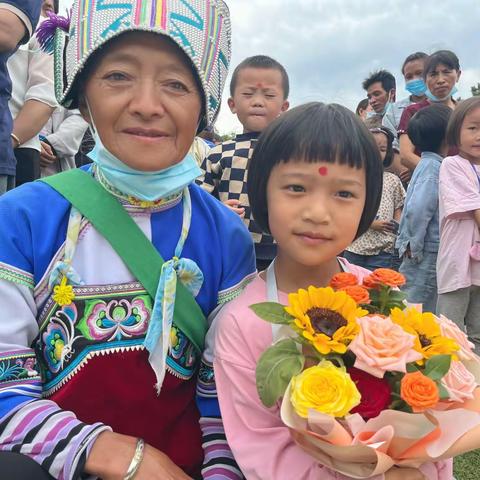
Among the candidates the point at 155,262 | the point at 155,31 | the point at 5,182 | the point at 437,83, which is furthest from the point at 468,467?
the point at 437,83

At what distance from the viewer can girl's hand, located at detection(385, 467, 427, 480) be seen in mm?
1345

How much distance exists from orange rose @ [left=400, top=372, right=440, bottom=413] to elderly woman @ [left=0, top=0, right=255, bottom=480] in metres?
0.72

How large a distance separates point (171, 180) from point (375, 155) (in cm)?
73

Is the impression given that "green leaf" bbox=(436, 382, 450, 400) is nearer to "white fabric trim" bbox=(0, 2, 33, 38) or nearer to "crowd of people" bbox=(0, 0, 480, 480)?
"crowd of people" bbox=(0, 0, 480, 480)

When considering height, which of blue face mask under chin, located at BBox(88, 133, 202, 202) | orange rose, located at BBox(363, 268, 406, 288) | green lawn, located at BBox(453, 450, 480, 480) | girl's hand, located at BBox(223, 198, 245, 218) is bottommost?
green lawn, located at BBox(453, 450, 480, 480)

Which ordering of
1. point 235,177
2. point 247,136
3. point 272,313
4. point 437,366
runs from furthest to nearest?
point 247,136 < point 235,177 < point 272,313 < point 437,366

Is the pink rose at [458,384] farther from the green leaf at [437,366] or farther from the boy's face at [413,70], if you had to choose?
the boy's face at [413,70]

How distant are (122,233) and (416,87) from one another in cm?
555

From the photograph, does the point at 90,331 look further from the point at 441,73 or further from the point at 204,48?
the point at 441,73

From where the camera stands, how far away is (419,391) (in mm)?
1200

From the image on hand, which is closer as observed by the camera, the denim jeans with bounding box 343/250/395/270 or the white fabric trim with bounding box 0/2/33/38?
the white fabric trim with bounding box 0/2/33/38

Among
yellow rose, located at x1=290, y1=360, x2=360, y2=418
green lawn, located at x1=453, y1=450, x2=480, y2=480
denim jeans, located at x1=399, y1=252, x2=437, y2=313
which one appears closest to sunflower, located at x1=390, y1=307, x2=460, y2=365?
yellow rose, located at x1=290, y1=360, x2=360, y2=418

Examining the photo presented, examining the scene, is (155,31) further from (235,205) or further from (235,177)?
(235,177)

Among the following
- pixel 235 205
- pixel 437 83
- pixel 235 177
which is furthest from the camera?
pixel 437 83
